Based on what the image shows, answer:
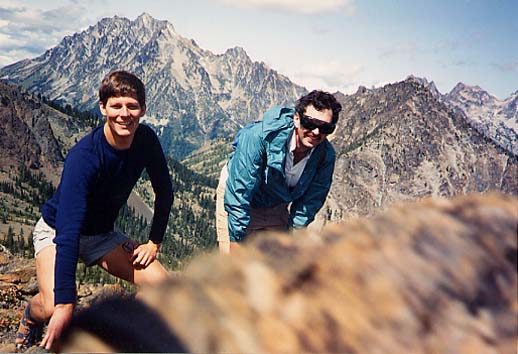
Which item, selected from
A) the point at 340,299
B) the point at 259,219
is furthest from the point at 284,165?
the point at 340,299

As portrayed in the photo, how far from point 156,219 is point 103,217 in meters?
1.06

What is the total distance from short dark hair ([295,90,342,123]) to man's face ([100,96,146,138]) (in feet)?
6.34

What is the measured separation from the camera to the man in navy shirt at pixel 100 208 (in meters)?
4.29

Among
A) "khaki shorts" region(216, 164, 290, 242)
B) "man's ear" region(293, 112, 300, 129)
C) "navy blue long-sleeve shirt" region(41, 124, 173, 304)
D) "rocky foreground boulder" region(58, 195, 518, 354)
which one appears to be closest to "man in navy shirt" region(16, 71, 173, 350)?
"navy blue long-sleeve shirt" region(41, 124, 173, 304)

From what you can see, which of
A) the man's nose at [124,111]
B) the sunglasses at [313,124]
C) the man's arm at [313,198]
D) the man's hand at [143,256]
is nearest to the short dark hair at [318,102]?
the sunglasses at [313,124]

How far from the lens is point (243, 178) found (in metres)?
5.62

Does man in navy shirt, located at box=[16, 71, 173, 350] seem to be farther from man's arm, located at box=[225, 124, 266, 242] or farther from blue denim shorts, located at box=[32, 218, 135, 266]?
man's arm, located at box=[225, 124, 266, 242]

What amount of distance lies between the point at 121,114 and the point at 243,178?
67.3 inches

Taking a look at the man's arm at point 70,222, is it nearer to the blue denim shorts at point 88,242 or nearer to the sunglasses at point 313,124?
the blue denim shorts at point 88,242

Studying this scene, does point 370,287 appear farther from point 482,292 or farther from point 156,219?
point 156,219

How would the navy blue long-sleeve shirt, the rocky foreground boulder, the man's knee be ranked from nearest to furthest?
1. the rocky foreground boulder
2. the navy blue long-sleeve shirt
3. the man's knee

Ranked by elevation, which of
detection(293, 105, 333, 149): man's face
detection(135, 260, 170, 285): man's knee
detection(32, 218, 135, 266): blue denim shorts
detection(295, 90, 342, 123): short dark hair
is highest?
detection(295, 90, 342, 123): short dark hair

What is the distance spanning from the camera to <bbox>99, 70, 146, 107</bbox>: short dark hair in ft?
15.6

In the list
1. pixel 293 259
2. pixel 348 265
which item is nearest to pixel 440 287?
pixel 348 265
